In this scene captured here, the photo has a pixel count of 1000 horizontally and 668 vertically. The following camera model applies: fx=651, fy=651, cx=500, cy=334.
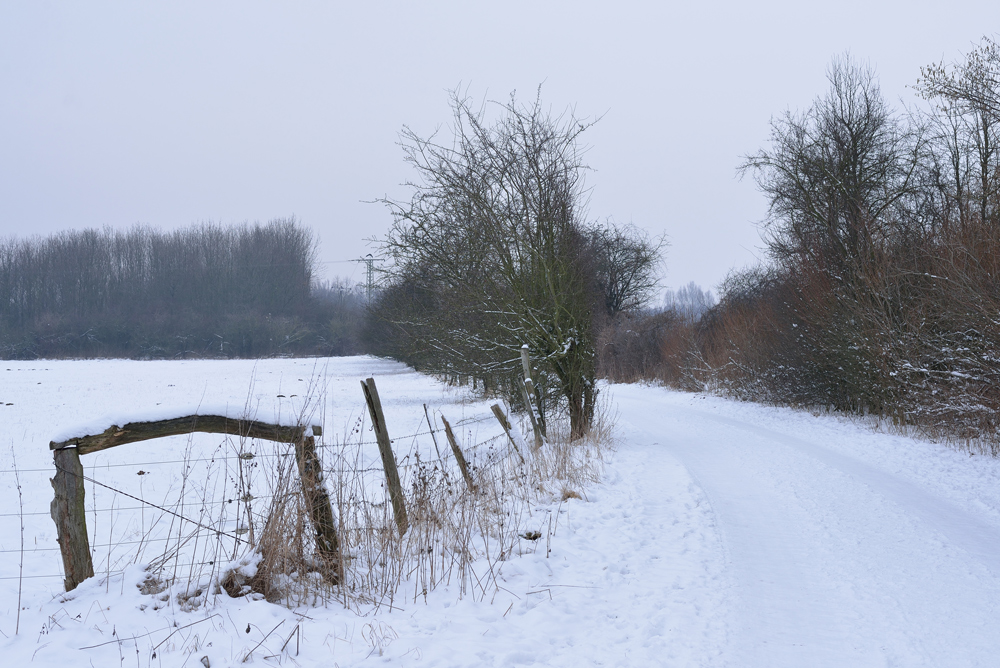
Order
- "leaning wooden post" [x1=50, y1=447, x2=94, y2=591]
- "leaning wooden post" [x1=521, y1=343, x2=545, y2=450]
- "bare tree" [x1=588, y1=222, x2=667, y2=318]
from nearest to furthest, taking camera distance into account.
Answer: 1. "leaning wooden post" [x1=50, y1=447, x2=94, y2=591]
2. "leaning wooden post" [x1=521, y1=343, x2=545, y2=450]
3. "bare tree" [x1=588, y1=222, x2=667, y2=318]

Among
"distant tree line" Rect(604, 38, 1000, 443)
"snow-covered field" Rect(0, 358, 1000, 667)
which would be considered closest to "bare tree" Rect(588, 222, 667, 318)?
"distant tree line" Rect(604, 38, 1000, 443)

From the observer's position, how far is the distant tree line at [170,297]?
8362cm

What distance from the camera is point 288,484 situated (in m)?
4.27

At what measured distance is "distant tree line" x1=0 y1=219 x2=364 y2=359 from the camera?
83.6m

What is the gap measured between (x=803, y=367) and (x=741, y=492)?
1116 cm

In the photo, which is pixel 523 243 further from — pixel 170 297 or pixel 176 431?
pixel 170 297

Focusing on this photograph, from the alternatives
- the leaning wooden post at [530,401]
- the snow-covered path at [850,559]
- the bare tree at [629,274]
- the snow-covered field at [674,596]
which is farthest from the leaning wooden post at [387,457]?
the bare tree at [629,274]

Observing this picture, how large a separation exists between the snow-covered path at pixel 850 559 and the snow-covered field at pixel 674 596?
0.06 ft

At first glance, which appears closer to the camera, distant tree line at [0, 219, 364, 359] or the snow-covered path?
the snow-covered path

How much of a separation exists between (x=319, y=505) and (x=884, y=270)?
13231 mm

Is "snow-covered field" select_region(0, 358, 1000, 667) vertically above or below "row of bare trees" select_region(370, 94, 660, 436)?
below

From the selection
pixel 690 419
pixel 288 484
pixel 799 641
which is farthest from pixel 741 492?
pixel 690 419

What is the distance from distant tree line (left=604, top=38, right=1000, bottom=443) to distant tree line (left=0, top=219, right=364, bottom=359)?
6750cm

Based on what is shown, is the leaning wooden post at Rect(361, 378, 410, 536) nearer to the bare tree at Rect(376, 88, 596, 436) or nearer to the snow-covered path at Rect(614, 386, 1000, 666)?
the snow-covered path at Rect(614, 386, 1000, 666)
